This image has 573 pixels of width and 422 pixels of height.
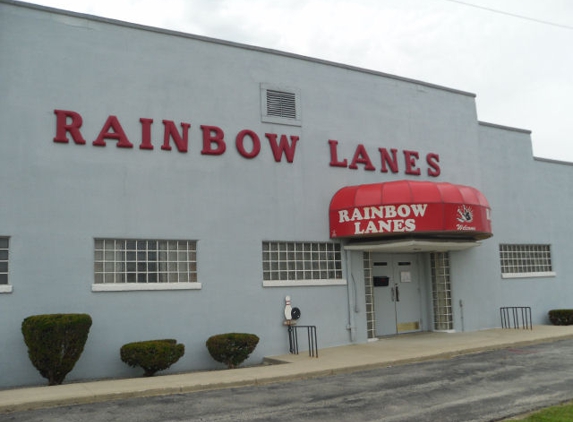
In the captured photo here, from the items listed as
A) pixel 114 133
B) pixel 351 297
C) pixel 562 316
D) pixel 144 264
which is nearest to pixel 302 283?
pixel 351 297

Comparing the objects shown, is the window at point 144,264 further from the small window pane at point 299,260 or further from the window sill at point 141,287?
the small window pane at point 299,260

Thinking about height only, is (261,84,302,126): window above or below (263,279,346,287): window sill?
above

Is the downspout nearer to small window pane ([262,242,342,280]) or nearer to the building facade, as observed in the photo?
the building facade

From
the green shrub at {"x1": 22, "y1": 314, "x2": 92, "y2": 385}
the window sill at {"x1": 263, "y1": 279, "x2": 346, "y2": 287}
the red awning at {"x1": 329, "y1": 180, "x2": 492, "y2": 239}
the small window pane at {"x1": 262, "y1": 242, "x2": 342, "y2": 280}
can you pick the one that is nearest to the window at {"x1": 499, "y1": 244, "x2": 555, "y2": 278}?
the red awning at {"x1": 329, "y1": 180, "x2": 492, "y2": 239}

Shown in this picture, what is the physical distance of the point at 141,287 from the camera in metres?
13.8

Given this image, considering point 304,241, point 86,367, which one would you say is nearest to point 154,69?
point 304,241

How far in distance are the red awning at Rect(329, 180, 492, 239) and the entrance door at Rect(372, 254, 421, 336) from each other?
2380mm

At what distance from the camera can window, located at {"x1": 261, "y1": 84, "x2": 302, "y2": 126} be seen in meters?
16.2

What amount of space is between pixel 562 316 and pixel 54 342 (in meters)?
17.1

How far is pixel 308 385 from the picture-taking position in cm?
1146

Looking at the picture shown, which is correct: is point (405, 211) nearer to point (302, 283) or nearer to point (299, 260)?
point (299, 260)

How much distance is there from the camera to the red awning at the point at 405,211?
15.8 metres

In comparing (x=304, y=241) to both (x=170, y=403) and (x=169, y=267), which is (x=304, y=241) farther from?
(x=170, y=403)

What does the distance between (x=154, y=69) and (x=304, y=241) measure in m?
6.00
